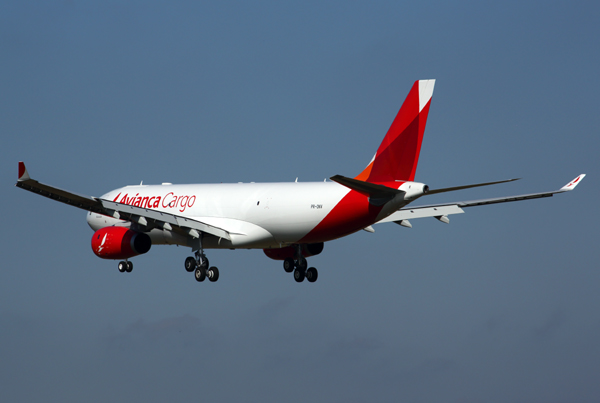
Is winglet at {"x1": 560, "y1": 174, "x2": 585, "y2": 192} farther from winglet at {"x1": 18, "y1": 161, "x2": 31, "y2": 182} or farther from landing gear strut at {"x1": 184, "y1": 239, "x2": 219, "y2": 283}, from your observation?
winglet at {"x1": 18, "y1": 161, "x2": 31, "y2": 182}

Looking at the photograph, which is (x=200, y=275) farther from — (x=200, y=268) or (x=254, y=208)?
(x=254, y=208)

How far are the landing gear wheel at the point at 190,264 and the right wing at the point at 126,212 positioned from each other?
1172 millimetres

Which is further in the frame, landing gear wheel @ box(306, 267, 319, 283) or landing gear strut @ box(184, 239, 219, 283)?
A: landing gear wheel @ box(306, 267, 319, 283)

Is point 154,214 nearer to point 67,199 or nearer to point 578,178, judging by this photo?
point 67,199

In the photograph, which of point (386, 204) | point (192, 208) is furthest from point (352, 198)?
point (192, 208)

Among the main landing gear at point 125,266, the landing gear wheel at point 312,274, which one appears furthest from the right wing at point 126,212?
the landing gear wheel at point 312,274

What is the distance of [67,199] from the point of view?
35125 millimetres

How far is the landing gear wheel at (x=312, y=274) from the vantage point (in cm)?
4259

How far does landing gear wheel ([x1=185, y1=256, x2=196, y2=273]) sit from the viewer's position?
1550 inches

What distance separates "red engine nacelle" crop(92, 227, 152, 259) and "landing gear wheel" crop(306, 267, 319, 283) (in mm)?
8373

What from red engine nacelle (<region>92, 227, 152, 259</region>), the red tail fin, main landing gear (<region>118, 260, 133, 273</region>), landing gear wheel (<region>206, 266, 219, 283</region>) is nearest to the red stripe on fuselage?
the red tail fin

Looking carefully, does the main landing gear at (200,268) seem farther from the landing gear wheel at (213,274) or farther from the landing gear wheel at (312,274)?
the landing gear wheel at (312,274)

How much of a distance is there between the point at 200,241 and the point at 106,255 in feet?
15.7

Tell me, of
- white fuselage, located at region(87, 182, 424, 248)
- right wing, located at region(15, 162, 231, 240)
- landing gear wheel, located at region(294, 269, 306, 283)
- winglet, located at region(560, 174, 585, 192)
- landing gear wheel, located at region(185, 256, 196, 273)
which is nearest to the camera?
right wing, located at region(15, 162, 231, 240)
